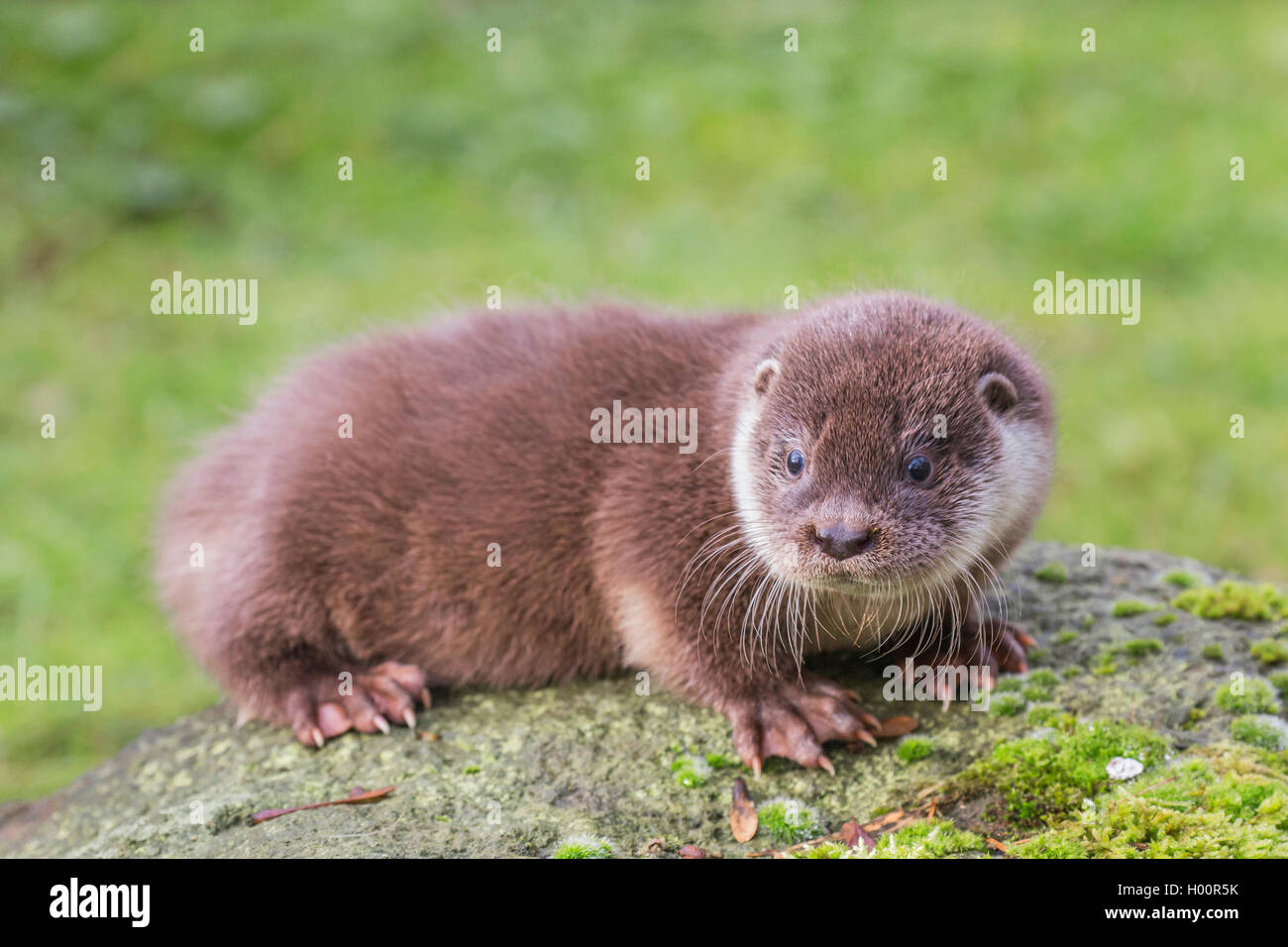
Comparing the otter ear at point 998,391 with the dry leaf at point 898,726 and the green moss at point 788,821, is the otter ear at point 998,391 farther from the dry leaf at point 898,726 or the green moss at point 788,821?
the green moss at point 788,821

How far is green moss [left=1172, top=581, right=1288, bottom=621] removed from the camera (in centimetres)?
534

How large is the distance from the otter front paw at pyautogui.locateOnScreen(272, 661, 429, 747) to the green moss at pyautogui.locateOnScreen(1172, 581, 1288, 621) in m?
3.21

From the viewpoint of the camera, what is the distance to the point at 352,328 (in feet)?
21.2

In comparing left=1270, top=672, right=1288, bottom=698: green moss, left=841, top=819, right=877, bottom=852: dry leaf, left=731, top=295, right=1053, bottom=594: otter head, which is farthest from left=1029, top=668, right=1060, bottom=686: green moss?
left=841, top=819, right=877, bottom=852: dry leaf

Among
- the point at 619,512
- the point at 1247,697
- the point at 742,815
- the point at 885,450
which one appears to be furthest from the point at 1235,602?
the point at 619,512

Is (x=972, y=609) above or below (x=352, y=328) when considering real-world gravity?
below

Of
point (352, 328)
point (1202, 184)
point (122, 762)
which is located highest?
point (1202, 184)

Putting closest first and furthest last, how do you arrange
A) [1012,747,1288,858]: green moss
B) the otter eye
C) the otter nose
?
1. [1012,747,1288,858]: green moss
2. the otter nose
3. the otter eye

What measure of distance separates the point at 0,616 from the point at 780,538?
605 cm

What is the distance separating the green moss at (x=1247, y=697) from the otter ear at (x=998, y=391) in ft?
4.26

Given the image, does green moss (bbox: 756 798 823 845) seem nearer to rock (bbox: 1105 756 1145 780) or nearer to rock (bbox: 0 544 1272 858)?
rock (bbox: 0 544 1272 858)

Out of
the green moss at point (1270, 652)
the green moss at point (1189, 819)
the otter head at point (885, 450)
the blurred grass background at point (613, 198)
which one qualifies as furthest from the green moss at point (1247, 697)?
the blurred grass background at point (613, 198)
